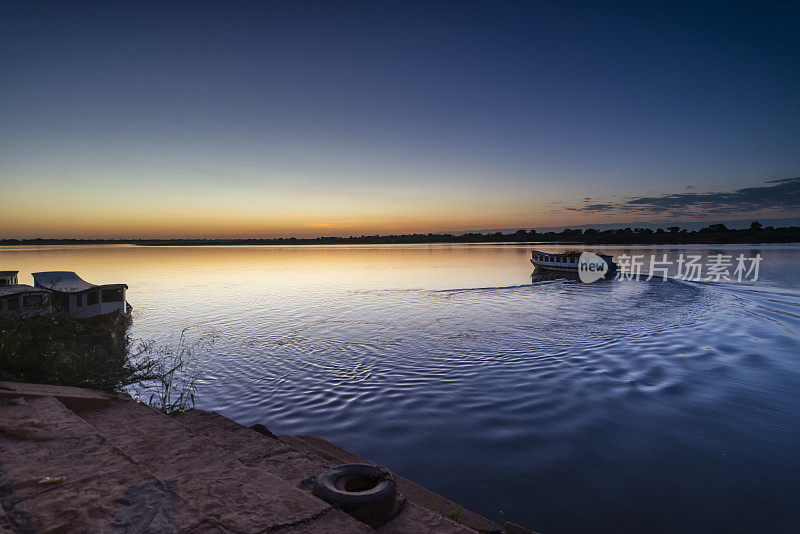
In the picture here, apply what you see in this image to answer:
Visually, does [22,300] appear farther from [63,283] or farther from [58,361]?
[58,361]

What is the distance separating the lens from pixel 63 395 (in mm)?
6035

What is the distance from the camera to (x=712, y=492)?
6871 millimetres

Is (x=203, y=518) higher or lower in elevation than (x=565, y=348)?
higher

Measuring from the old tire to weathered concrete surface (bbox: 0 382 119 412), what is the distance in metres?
4.48

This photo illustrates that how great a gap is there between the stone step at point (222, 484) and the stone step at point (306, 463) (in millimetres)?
353

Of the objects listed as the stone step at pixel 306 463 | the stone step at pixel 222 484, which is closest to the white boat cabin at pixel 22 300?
the stone step at pixel 306 463

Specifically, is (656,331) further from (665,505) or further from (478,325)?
(665,505)

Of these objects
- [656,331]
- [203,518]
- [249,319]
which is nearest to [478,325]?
[656,331]

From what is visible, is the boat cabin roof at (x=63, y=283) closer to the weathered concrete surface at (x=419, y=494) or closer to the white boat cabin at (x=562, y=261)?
the weathered concrete surface at (x=419, y=494)

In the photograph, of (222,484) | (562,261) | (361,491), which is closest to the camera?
(222,484)

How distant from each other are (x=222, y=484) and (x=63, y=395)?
4.09 metres

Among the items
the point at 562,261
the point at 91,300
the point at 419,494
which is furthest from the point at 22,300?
the point at 562,261

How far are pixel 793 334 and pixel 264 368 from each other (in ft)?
78.8

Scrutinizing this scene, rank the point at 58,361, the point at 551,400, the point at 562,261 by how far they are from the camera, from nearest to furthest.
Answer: the point at 58,361 → the point at 551,400 → the point at 562,261
